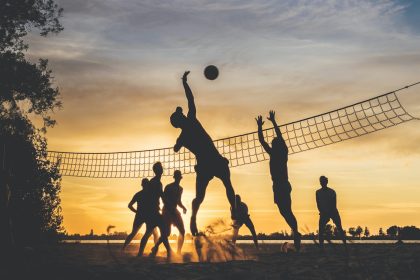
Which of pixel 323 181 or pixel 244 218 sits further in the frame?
pixel 244 218

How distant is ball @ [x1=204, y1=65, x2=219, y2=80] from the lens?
1151cm

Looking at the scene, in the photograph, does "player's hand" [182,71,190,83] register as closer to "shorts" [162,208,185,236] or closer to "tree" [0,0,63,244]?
"shorts" [162,208,185,236]

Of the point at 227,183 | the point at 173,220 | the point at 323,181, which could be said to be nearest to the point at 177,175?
the point at 173,220

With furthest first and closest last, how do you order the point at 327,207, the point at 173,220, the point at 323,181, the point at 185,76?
the point at 323,181 < the point at 173,220 < the point at 327,207 < the point at 185,76

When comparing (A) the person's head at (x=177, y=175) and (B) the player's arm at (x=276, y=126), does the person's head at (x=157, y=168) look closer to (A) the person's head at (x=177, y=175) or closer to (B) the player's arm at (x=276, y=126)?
(A) the person's head at (x=177, y=175)

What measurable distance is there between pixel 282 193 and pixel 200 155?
2.26 m

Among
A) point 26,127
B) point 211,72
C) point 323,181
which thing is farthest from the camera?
point 26,127

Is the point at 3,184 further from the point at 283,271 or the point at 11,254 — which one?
the point at 283,271

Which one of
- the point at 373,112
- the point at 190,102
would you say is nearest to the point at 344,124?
the point at 373,112

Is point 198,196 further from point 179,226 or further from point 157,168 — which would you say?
point 179,226

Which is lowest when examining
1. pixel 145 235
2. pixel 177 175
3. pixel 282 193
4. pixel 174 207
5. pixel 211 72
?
→ pixel 145 235

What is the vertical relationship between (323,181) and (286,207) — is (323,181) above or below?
above

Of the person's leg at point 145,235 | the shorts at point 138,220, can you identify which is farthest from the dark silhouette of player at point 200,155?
the shorts at point 138,220

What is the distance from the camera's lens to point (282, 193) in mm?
10023
